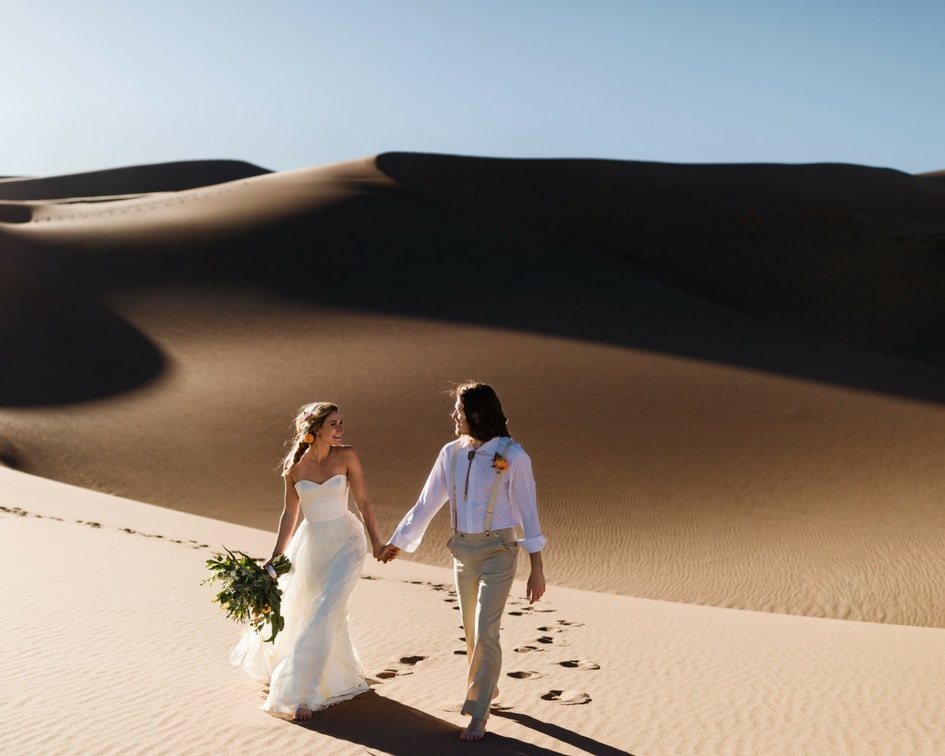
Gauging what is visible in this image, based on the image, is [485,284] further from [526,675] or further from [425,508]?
[425,508]

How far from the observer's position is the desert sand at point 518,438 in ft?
20.9

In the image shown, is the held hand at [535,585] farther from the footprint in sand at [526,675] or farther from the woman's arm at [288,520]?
the footprint in sand at [526,675]

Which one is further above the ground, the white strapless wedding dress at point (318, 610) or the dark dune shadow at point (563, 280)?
the dark dune shadow at point (563, 280)

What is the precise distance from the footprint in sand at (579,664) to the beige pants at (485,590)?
2344 millimetres

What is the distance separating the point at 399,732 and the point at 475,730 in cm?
47

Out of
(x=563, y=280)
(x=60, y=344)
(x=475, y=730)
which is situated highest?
(x=563, y=280)

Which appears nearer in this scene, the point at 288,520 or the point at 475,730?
the point at 475,730

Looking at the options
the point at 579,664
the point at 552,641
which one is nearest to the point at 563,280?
the point at 552,641

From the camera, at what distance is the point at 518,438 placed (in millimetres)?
18406

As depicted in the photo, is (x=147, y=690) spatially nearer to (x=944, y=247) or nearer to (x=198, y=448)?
(x=198, y=448)

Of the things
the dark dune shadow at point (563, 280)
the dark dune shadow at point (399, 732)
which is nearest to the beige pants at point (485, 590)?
the dark dune shadow at point (399, 732)


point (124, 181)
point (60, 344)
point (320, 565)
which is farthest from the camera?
point (124, 181)

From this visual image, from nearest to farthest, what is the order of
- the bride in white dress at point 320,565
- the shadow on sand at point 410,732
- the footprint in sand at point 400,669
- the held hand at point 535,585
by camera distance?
1. the held hand at point 535,585
2. the shadow on sand at point 410,732
3. the bride in white dress at point 320,565
4. the footprint in sand at point 400,669

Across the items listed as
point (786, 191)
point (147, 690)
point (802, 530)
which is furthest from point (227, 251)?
point (786, 191)
